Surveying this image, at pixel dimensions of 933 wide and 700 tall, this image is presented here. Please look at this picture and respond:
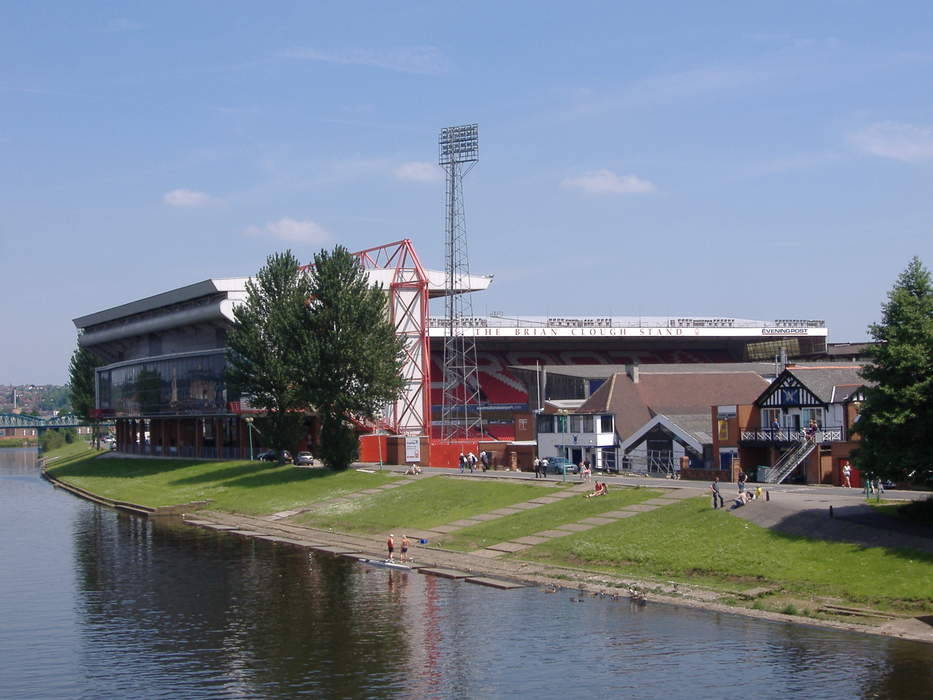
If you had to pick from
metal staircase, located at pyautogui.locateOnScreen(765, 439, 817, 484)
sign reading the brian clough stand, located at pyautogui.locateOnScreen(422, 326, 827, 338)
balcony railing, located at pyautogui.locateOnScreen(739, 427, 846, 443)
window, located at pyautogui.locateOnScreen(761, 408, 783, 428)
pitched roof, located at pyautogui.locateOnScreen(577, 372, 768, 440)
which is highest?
sign reading the brian clough stand, located at pyautogui.locateOnScreen(422, 326, 827, 338)

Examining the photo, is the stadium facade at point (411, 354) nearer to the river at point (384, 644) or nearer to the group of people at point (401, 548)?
the group of people at point (401, 548)

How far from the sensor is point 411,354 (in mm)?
137875

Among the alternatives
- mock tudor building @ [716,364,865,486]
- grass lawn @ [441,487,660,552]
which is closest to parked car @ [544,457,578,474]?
mock tudor building @ [716,364,865,486]

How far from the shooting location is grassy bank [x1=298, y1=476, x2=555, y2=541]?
249 feet

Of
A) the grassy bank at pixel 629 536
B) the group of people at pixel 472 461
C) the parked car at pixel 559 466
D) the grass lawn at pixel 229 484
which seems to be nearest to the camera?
the grassy bank at pixel 629 536

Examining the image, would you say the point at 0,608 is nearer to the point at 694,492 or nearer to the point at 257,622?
the point at 257,622

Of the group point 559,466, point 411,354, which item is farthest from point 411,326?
point 559,466

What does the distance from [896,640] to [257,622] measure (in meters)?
27.2

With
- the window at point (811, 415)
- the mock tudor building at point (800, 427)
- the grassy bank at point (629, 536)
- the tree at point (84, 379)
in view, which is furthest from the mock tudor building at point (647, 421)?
the tree at point (84, 379)

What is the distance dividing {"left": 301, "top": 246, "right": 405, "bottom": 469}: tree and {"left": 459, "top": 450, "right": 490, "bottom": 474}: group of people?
936cm

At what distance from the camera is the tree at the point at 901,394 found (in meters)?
49.5

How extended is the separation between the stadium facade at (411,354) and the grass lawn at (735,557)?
49.8 m

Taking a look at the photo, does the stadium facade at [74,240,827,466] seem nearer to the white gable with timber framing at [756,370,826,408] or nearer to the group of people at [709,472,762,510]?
the white gable with timber framing at [756,370,826,408]

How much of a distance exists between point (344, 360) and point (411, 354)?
3629 centimetres
